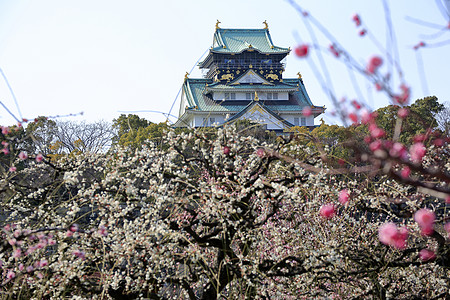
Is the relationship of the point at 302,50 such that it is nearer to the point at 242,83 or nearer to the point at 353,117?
the point at 353,117

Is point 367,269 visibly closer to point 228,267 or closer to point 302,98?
point 228,267

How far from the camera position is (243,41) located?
3209cm

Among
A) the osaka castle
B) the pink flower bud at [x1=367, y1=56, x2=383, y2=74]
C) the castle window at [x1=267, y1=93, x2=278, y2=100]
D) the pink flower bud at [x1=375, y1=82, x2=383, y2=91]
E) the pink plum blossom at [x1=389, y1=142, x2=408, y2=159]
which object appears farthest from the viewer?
the castle window at [x1=267, y1=93, x2=278, y2=100]

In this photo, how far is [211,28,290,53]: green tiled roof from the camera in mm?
30938

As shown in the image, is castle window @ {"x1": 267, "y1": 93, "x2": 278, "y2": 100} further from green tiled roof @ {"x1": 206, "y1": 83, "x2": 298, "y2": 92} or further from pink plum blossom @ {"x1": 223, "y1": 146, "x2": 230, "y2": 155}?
pink plum blossom @ {"x1": 223, "y1": 146, "x2": 230, "y2": 155}

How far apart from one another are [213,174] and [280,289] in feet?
3.14

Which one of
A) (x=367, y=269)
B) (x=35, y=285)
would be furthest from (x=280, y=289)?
(x=35, y=285)

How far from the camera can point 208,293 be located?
3328 mm

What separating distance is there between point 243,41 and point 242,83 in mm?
3883

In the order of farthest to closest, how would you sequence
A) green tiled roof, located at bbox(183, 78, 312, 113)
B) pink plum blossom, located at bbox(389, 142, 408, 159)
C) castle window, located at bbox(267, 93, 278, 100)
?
castle window, located at bbox(267, 93, 278, 100)
green tiled roof, located at bbox(183, 78, 312, 113)
pink plum blossom, located at bbox(389, 142, 408, 159)

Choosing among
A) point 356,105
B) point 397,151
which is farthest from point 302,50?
point 397,151

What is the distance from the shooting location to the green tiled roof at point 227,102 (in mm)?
28484

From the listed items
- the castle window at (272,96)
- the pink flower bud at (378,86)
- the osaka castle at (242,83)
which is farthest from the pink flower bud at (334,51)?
the castle window at (272,96)

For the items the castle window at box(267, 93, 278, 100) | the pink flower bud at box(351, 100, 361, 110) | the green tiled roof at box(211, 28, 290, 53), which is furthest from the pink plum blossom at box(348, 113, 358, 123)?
the green tiled roof at box(211, 28, 290, 53)
